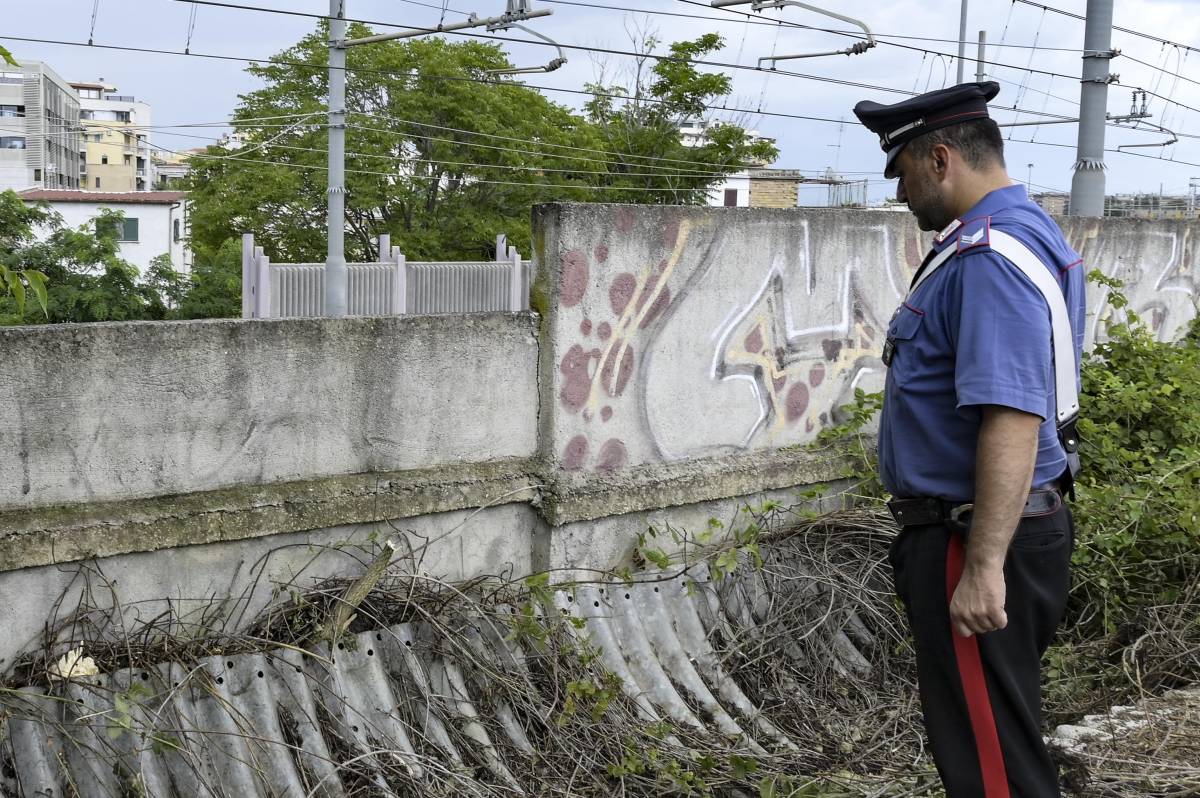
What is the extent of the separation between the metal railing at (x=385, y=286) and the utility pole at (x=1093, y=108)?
10.1 meters

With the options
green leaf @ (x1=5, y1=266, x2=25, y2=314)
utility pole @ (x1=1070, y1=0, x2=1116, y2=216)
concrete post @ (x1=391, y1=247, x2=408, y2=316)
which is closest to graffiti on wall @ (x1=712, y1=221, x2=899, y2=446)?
green leaf @ (x1=5, y1=266, x2=25, y2=314)

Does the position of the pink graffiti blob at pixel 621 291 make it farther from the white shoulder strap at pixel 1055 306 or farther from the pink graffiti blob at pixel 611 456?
the white shoulder strap at pixel 1055 306

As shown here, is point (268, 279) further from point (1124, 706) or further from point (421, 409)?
point (1124, 706)

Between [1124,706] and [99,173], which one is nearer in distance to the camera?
[1124,706]

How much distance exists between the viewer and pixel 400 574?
13.7ft

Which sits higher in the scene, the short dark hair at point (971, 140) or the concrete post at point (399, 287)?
the short dark hair at point (971, 140)

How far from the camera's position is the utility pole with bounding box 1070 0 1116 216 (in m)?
8.00

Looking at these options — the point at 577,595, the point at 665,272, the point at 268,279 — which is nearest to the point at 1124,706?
the point at 577,595

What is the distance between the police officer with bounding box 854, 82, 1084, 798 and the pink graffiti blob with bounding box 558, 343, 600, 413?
1.82m

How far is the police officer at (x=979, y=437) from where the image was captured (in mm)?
2549

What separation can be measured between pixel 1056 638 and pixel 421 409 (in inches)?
111

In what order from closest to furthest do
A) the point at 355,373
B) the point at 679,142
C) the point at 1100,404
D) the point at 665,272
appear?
1. the point at 355,373
2. the point at 665,272
3. the point at 1100,404
4. the point at 679,142

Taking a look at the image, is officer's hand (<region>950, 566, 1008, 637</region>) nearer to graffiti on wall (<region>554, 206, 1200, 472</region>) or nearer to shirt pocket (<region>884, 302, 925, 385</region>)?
shirt pocket (<region>884, 302, 925, 385</region>)

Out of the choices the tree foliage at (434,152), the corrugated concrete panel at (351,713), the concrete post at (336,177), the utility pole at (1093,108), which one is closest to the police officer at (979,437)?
the corrugated concrete panel at (351,713)
